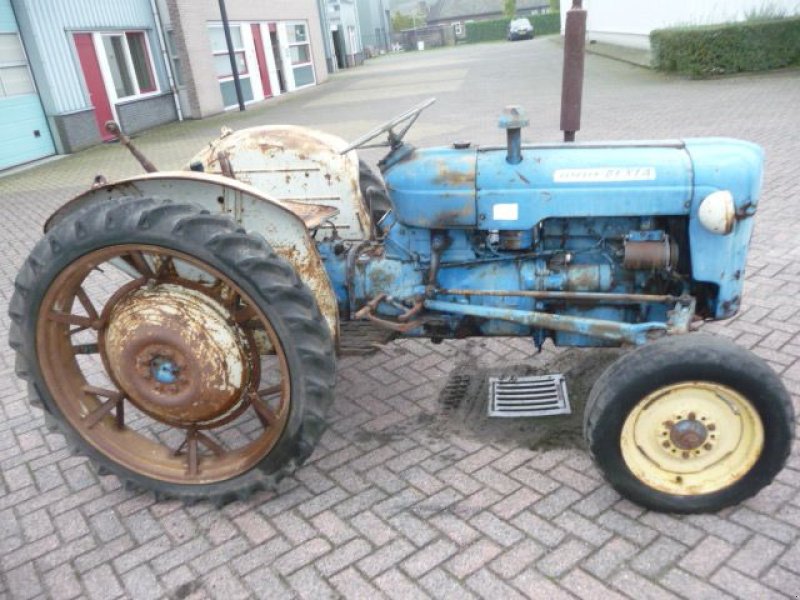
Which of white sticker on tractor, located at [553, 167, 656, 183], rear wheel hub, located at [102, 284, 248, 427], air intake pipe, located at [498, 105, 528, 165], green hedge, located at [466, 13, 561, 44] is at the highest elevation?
air intake pipe, located at [498, 105, 528, 165]

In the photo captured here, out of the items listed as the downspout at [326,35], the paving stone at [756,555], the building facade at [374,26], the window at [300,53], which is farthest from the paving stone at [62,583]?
the building facade at [374,26]

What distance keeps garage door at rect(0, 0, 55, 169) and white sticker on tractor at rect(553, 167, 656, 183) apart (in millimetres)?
11478

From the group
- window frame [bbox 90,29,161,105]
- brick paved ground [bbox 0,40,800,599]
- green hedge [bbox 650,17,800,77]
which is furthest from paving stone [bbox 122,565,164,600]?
green hedge [bbox 650,17,800,77]

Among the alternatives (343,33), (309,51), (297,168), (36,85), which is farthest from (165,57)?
(343,33)

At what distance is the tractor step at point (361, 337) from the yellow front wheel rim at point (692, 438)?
1129 mm

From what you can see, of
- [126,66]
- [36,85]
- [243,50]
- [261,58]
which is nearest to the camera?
[36,85]

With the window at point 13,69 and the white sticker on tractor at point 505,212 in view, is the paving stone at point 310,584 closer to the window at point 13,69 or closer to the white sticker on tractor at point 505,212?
the white sticker on tractor at point 505,212

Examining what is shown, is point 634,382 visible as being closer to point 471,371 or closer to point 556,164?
point 556,164

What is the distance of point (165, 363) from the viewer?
8.36 ft

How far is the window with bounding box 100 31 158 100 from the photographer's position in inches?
560

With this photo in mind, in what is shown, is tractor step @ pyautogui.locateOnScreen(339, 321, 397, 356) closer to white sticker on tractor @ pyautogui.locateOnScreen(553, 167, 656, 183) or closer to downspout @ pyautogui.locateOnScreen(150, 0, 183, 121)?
white sticker on tractor @ pyautogui.locateOnScreen(553, 167, 656, 183)

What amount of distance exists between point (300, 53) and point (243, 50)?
14.6ft

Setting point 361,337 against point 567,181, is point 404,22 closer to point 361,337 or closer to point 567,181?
point 361,337

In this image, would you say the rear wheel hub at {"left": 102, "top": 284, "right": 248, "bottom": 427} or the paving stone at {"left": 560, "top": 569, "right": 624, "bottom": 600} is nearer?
the paving stone at {"left": 560, "top": 569, "right": 624, "bottom": 600}
